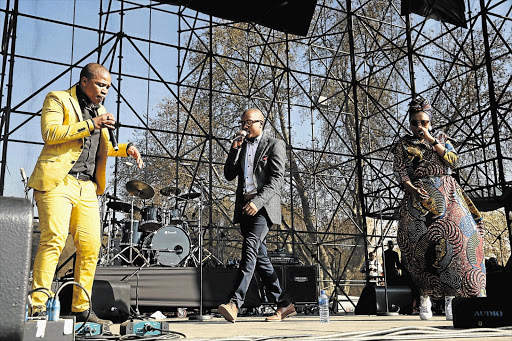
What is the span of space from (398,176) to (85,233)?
1757 mm

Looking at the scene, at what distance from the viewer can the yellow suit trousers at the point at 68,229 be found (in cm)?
231

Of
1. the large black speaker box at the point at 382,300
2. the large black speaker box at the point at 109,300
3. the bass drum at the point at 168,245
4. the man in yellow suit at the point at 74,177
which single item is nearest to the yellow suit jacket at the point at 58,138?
the man in yellow suit at the point at 74,177

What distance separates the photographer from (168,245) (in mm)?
6684

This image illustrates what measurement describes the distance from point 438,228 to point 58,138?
Result: 6.42 ft

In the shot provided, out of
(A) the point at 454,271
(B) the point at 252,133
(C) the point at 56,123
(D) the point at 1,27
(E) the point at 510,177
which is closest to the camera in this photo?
(C) the point at 56,123

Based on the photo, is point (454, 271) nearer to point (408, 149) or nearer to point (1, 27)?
point (408, 149)

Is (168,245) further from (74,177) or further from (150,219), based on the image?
(74,177)

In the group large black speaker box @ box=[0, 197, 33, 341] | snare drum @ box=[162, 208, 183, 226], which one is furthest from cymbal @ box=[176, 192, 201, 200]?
large black speaker box @ box=[0, 197, 33, 341]

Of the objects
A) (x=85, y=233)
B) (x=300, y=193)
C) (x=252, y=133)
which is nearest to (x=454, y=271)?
(x=252, y=133)

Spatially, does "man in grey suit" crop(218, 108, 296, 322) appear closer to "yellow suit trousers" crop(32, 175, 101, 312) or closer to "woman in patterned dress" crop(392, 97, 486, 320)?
"woman in patterned dress" crop(392, 97, 486, 320)

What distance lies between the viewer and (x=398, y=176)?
10.1 feet

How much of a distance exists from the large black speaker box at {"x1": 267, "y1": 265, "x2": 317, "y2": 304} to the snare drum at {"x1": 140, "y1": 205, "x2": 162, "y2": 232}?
1713 mm

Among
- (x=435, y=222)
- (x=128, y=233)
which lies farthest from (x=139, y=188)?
(x=435, y=222)

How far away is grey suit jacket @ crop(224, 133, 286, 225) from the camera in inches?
123
